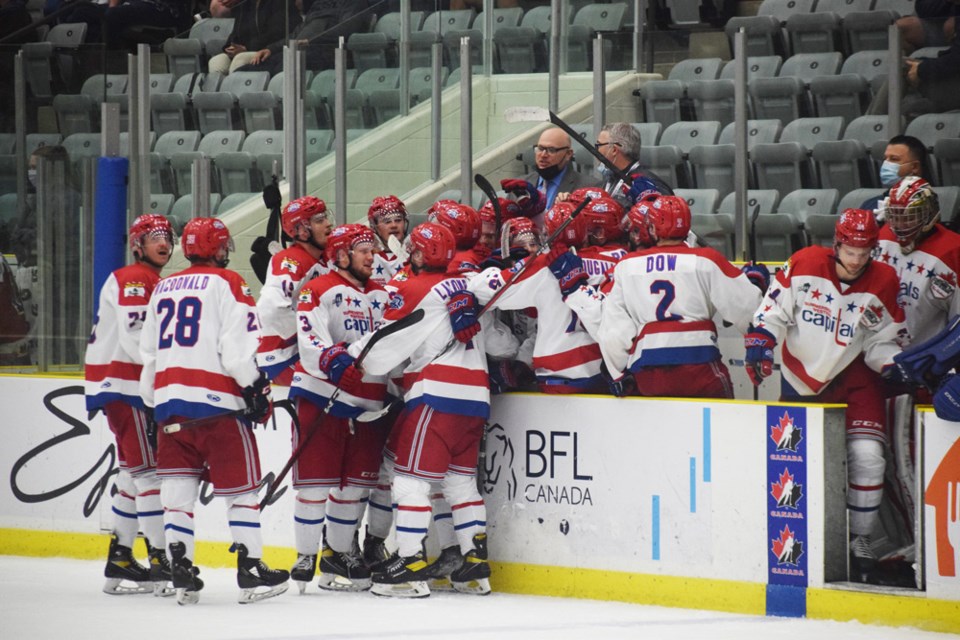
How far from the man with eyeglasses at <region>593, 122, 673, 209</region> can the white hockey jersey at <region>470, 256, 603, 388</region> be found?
0.85 metres

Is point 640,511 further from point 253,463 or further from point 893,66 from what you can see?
point 893,66

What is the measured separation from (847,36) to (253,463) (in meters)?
3.38

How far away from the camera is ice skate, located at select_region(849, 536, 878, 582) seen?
5.37 m

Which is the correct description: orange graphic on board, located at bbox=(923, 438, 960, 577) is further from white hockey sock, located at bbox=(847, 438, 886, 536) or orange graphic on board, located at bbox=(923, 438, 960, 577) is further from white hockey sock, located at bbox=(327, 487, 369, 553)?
white hockey sock, located at bbox=(327, 487, 369, 553)

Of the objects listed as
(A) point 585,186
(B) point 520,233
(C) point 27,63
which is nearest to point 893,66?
(A) point 585,186

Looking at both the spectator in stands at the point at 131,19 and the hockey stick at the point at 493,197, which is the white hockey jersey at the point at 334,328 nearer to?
the hockey stick at the point at 493,197

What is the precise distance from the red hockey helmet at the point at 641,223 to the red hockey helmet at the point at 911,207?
890 mm

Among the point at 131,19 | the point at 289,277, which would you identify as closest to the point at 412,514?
the point at 289,277

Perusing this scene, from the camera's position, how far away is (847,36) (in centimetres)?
702

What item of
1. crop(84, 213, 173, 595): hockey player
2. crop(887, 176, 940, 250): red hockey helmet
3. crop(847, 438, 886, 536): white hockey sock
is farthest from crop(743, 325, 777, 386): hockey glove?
crop(84, 213, 173, 595): hockey player

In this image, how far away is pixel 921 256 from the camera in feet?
18.5

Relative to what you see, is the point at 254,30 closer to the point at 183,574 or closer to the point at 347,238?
the point at 347,238

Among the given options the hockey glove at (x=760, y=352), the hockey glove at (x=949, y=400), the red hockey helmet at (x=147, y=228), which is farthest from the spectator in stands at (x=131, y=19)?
the hockey glove at (x=949, y=400)

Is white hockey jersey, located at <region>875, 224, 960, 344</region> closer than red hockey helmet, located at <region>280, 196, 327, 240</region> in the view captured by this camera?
Yes
